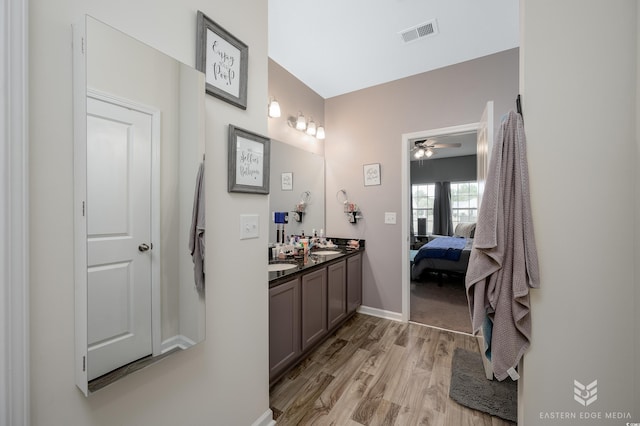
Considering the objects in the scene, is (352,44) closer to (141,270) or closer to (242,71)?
(242,71)

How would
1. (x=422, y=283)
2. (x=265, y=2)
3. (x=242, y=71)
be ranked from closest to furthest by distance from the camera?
(x=242, y=71), (x=265, y=2), (x=422, y=283)

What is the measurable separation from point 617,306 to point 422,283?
3614mm

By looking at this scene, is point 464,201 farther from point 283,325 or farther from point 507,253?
point 283,325

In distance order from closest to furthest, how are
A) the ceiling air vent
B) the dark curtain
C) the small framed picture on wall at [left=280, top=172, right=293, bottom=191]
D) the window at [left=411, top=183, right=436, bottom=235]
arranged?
the ceiling air vent → the small framed picture on wall at [left=280, top=172, right=293, bottom=191] → the dark curtain → the window at [left=411, top=183, right=436, bottom=235]

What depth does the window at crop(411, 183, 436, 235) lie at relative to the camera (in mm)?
7438

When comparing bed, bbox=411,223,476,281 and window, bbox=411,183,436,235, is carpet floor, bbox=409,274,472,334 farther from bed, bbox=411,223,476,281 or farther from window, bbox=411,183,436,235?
window, bbox=411,183,436,235

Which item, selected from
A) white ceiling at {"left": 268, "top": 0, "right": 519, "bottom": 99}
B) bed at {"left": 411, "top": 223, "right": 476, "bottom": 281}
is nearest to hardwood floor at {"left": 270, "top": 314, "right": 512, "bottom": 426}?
bed at {"left": 411, "top": 223, "right": 476, "bottom": 281}

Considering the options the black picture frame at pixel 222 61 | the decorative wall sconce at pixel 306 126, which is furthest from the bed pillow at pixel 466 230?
the black picture frame at pixel 222 61

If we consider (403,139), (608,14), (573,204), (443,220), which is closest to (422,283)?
(403,139)

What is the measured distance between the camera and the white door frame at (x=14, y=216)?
2.12ft

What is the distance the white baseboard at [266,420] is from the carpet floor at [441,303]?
2059mm

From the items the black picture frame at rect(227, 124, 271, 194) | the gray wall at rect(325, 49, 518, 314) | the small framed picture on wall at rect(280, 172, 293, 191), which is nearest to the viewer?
the black picture frame at rect(227, 124, 271, 194)

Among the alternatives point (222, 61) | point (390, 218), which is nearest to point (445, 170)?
point (390, 218)

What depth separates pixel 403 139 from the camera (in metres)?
3.02
